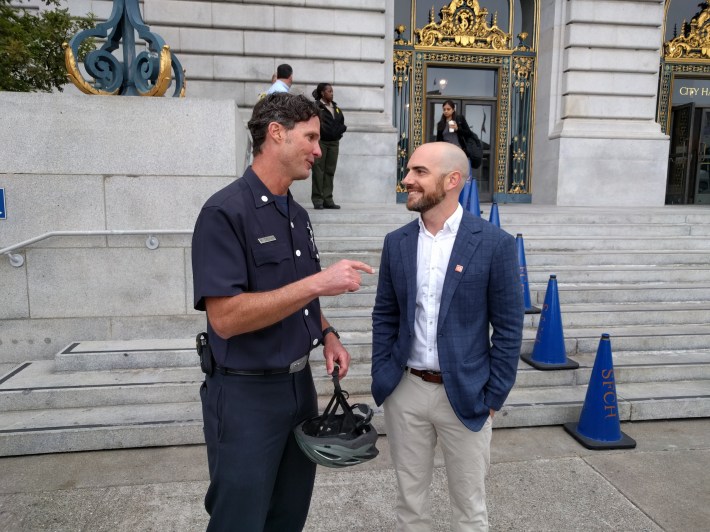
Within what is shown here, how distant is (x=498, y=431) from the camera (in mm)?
4387

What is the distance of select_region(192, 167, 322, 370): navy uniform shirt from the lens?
192cm

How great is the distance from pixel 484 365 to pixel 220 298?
1.33m

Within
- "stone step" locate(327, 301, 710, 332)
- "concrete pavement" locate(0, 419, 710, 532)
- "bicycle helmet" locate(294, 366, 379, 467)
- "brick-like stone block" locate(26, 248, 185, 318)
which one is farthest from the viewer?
"stone step" locate(327, 301, 710, 332)

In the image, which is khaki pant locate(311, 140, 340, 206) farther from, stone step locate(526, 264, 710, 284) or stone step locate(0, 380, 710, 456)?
stone step locate(0, 380, 710, 456)

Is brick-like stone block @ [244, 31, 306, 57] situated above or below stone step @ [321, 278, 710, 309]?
above

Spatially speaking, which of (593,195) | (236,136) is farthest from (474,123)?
(236,136)

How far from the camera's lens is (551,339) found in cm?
500

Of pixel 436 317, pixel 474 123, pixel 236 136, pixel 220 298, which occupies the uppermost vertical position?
pixel 474 123

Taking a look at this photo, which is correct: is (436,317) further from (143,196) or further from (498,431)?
(143,196)

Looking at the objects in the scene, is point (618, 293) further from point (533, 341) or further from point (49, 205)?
point (49, 205)

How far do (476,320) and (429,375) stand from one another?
353 mm

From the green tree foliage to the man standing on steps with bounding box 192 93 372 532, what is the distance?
20.6 ft

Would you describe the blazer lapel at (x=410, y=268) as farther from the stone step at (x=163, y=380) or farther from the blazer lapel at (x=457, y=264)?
the stone step at (x=163, y=380)

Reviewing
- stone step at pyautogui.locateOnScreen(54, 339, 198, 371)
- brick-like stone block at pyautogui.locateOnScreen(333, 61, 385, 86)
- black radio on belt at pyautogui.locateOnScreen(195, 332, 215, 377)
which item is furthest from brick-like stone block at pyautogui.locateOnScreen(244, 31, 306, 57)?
black radio on belt at pyautogui.locateOnScreen(195, 332, 215, 377)
